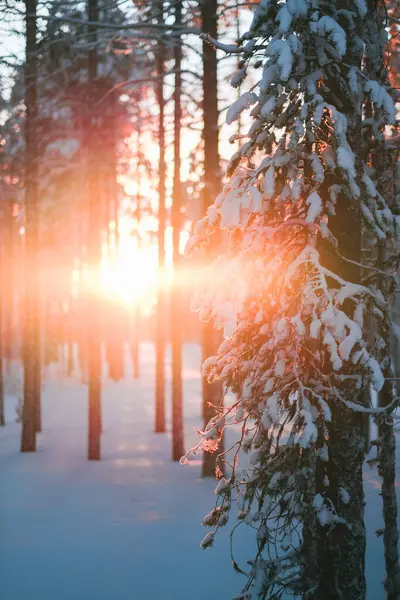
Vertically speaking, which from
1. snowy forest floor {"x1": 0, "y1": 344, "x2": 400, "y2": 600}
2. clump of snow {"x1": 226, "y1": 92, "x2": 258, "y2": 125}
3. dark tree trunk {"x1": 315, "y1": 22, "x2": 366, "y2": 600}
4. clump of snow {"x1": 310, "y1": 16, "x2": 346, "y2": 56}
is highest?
clump of snow {"x1": 310, "y1": 16, "x2": 346, "y2": 56}

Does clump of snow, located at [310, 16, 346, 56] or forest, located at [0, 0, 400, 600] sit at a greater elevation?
clump of snow, located at [310, 16, 346, 56]

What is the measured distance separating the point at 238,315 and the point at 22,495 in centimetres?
710

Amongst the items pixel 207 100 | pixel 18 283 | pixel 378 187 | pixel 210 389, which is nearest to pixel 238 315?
pixel 378 187

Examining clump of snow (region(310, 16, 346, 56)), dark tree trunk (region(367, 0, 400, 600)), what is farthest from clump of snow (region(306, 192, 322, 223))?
dark tree trunk (region(367, 0, 400, 600))

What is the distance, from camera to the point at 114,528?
29.9ft

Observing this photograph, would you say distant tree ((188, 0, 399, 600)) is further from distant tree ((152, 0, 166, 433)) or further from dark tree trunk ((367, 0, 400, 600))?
distant tree ((152, 0, 166, 433))

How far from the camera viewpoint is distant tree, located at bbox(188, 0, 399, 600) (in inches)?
198

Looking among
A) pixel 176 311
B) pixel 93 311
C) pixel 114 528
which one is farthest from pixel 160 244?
pixel 114 528

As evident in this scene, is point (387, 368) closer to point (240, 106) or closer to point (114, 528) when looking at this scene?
point (240, 106)

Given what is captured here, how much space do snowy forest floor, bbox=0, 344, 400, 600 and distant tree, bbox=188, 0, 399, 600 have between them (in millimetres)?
2261

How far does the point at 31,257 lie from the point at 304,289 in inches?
394

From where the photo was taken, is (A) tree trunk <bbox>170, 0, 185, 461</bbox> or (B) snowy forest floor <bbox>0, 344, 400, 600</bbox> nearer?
(B) snowy forest floor <bbox>0, 344, 400, 600</bbox>

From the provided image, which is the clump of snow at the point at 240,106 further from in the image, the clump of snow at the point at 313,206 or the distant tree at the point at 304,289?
the clump of snow at the point at 313,206

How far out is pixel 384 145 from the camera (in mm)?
6707
